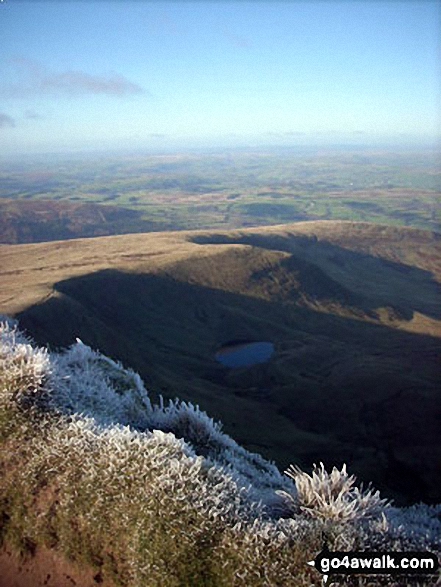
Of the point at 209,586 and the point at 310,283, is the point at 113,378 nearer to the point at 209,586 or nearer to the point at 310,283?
the point at 209,586

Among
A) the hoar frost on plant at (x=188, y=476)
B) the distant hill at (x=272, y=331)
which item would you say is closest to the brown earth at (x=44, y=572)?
the hoar frost on plant at (x=188, y=476)

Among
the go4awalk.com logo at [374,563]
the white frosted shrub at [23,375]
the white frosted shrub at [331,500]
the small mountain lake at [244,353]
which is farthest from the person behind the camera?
the small mountain lake at [244,353]

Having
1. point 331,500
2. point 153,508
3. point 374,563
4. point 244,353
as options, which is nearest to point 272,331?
point 244,353

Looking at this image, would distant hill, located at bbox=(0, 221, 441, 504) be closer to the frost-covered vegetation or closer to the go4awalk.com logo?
the frost-covered vegetation

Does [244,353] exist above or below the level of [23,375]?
below

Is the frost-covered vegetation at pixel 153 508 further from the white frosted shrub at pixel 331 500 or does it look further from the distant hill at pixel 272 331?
the distant hill at pixel 272 331

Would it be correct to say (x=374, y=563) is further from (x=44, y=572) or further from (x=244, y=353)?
(x=244, y=353)
